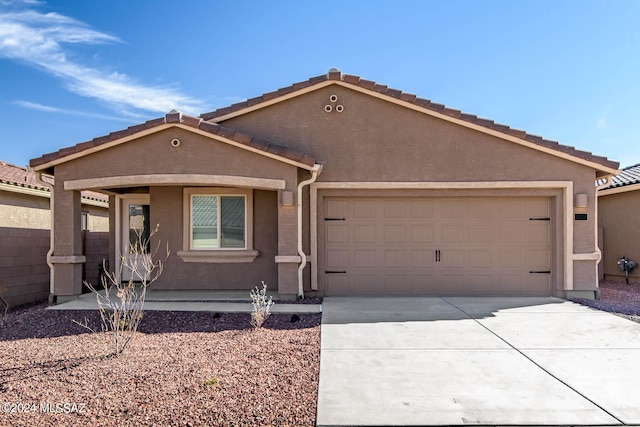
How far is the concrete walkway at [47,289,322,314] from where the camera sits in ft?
27.6

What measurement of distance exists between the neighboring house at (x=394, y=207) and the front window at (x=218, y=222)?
0.02 m

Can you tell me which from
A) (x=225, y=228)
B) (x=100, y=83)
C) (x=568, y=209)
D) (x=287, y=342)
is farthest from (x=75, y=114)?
(x=568, y=209)

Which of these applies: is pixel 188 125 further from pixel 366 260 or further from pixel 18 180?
pixel 18 180

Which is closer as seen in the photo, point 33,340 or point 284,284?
point 33,340

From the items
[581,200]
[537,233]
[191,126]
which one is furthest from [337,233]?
[581,200]

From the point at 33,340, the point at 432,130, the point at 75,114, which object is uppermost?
the point at 75,114

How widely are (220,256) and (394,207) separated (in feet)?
13.0

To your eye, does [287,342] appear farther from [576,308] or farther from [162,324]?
[576,308]

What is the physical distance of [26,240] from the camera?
10672 millimetres

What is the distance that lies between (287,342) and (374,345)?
1.17 metres

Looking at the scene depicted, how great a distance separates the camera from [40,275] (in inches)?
432

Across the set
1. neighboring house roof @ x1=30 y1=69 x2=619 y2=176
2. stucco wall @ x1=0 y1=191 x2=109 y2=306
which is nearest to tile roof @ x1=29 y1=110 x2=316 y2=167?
neighboring house roof @ x1=30 y1=69 x2=619 y2=176

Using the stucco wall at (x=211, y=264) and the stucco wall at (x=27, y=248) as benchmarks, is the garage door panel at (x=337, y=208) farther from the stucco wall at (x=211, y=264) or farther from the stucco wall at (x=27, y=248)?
the stucco wall at (x=27, y=248)

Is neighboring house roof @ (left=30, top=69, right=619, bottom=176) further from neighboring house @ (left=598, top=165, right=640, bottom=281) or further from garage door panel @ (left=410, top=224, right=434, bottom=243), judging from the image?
neighboring house @ (left=598, top=165, right=640, bottom=281)
